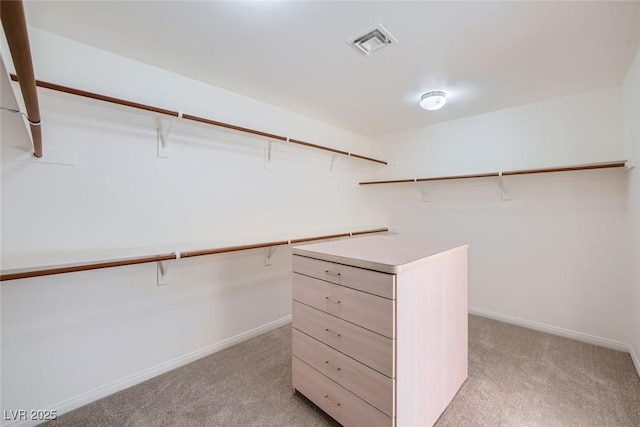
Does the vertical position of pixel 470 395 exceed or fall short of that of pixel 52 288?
it falls short

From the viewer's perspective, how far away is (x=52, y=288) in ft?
4.98

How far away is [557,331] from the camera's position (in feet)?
Answer: 8.14

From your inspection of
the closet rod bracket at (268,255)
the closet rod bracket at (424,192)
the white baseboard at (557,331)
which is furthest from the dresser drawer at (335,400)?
the closet rod bracket at (424,192)

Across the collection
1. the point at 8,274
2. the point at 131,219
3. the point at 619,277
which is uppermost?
the point at 131,219

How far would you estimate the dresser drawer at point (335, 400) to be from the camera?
4.19ft

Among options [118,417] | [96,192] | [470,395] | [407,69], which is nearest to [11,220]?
[96,192]

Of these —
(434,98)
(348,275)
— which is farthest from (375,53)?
(348,275)

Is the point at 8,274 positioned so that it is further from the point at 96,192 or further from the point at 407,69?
the point at 407,69

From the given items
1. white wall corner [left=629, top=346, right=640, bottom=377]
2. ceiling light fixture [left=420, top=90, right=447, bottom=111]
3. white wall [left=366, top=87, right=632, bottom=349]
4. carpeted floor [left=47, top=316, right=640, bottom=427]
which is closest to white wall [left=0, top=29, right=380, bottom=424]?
carpeted floor [left=47, top=316, right=640, bottom=427]

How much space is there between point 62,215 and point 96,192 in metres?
0.21

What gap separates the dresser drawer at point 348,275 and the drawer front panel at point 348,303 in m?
0.03

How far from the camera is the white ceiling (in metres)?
1.36

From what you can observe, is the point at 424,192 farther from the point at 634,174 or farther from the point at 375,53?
the point at 375,53

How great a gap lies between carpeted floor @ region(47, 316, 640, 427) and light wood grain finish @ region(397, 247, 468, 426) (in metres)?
0.18
